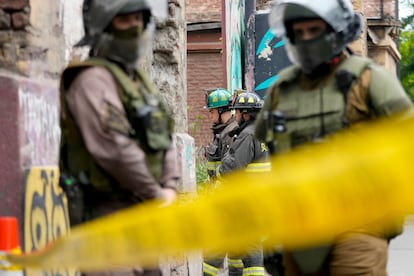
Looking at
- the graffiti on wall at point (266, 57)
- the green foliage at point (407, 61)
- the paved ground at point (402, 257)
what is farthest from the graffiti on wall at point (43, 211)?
the green foliage at point (407, 61)

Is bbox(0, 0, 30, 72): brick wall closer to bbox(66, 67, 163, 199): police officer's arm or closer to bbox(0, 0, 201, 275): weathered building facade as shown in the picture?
bbox(0, 0, 201, 275): weathered building facade

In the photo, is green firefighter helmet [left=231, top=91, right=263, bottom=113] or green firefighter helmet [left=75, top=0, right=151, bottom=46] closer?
green firefighter helmet [left=75, top=0, right=151, bottom=46]

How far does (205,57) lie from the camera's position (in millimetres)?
27266

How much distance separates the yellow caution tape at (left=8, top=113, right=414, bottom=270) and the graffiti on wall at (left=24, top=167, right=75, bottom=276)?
1880mm

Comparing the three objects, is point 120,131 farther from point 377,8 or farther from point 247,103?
point 377,8

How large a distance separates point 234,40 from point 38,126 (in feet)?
28.7

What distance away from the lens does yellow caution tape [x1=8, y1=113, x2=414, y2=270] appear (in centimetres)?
421

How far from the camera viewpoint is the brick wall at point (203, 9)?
28.9 m

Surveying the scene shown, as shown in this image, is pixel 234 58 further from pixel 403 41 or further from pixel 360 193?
pixel 403 41

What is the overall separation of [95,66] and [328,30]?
1110 mm

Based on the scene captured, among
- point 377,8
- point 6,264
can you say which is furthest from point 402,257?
point 377,8

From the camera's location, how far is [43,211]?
6.66m

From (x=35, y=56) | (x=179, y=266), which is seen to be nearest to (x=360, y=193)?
(x=35, y=56)

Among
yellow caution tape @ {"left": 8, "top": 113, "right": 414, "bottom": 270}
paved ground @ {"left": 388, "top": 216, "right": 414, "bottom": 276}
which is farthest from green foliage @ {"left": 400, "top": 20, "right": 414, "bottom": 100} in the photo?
yellow caution tape @ {"left": 8, "top": 113, "right": 414, "bottom": 270}
